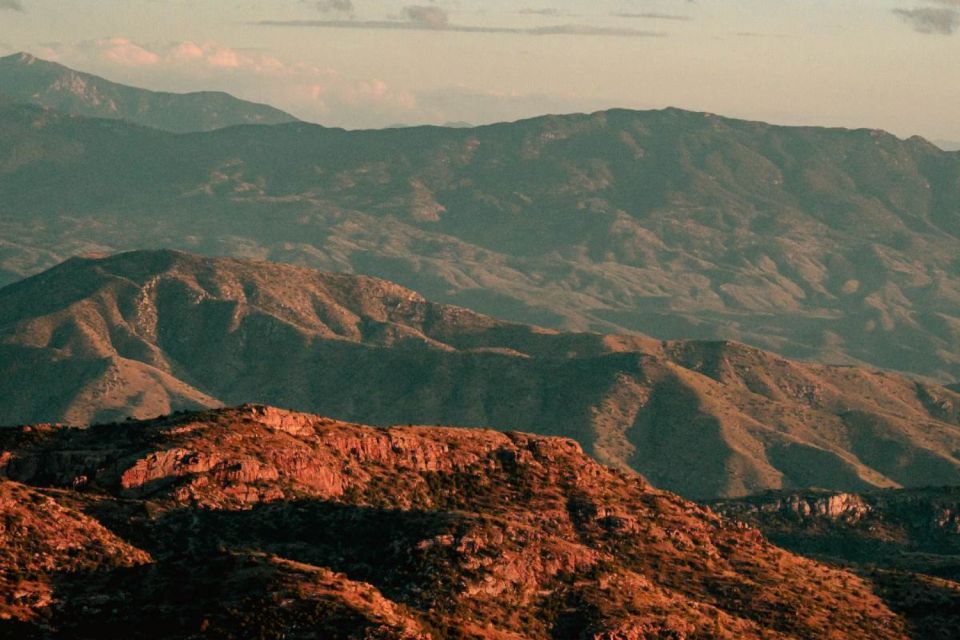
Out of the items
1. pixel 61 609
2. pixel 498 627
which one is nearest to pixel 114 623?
pixel 61 609

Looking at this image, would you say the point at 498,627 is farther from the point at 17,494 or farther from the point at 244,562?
the point at 17,494

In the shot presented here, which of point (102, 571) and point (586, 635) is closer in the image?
point (102, 571)

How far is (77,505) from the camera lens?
640 ft

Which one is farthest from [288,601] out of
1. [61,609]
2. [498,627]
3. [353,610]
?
[498,627]

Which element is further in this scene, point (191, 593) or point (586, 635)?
point (586, 635)

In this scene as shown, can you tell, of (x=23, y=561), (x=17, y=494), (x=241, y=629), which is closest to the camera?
(x=241, y=629)

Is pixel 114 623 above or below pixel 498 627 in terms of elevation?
above

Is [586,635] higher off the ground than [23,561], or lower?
lower

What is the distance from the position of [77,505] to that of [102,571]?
19108mm

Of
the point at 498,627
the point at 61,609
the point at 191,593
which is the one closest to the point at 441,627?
the point at 498,627

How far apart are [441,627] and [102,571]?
3409 centimetres

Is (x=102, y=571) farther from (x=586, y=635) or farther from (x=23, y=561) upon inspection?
(x=586, y=635)

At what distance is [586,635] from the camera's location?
192875 millimetres

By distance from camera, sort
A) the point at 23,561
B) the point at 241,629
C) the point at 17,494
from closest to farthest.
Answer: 1. the point at 241,629
2. the point at 23,561
3. the point at 17,494
